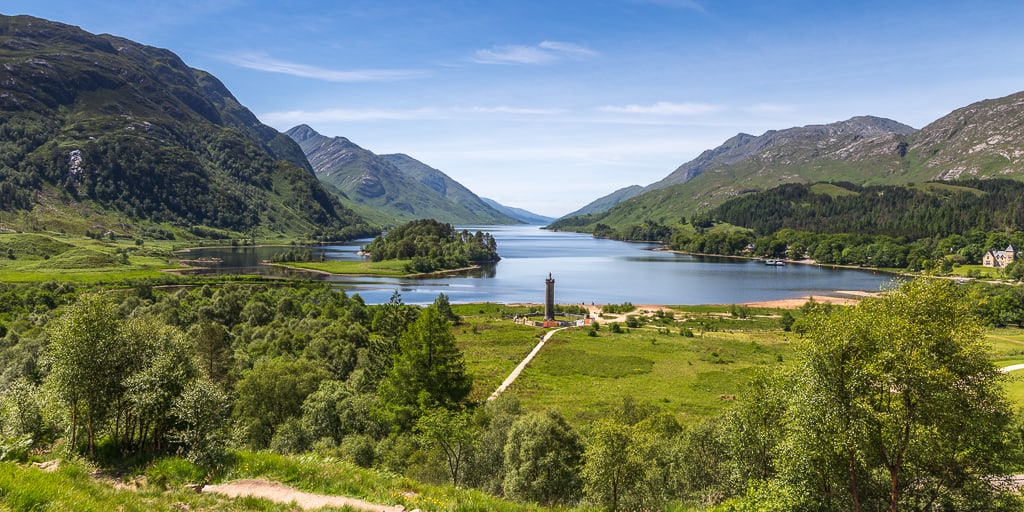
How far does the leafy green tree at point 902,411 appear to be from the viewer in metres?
15.2

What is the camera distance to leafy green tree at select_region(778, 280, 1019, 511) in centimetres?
1519

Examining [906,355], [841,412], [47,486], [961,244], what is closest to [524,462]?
[841,412]

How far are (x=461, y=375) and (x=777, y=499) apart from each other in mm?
26378

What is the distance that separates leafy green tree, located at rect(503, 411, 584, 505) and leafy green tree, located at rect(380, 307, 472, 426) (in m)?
10.5

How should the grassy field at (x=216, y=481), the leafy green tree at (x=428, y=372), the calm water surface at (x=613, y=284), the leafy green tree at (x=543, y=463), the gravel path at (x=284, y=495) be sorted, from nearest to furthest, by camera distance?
the grassy field at (x=216, y=481)
the gravel path at (x=284, y=495)
the leafy green tree at (x=543, y=463)
the leafy green tree at (x=428, y=372)
the calm water surface at (x=613, y=284)

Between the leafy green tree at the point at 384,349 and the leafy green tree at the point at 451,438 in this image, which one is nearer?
the leafy green tree at the point at 451,438

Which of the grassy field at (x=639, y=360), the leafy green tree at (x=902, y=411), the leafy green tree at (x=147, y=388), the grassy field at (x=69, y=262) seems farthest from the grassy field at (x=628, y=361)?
the grassy field at (x=69, y=262)

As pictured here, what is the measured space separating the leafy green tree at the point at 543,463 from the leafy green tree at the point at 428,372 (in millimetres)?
10513

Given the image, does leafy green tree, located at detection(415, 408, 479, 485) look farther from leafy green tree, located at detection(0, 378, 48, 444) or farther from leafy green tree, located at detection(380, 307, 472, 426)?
leafy green tree, located at detection(0, 378, 48, 444)

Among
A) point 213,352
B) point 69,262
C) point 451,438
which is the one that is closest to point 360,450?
point 451,438

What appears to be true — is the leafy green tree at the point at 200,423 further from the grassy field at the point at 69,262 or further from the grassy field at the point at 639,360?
the grassy field at the point at 69,262

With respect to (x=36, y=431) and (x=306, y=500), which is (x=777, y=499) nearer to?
(x=306, y=500)

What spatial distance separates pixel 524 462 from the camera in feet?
83.3

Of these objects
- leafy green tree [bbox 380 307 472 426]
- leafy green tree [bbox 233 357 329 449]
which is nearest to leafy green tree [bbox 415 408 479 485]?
leafy green tree [bbox 380 307 472 426]
